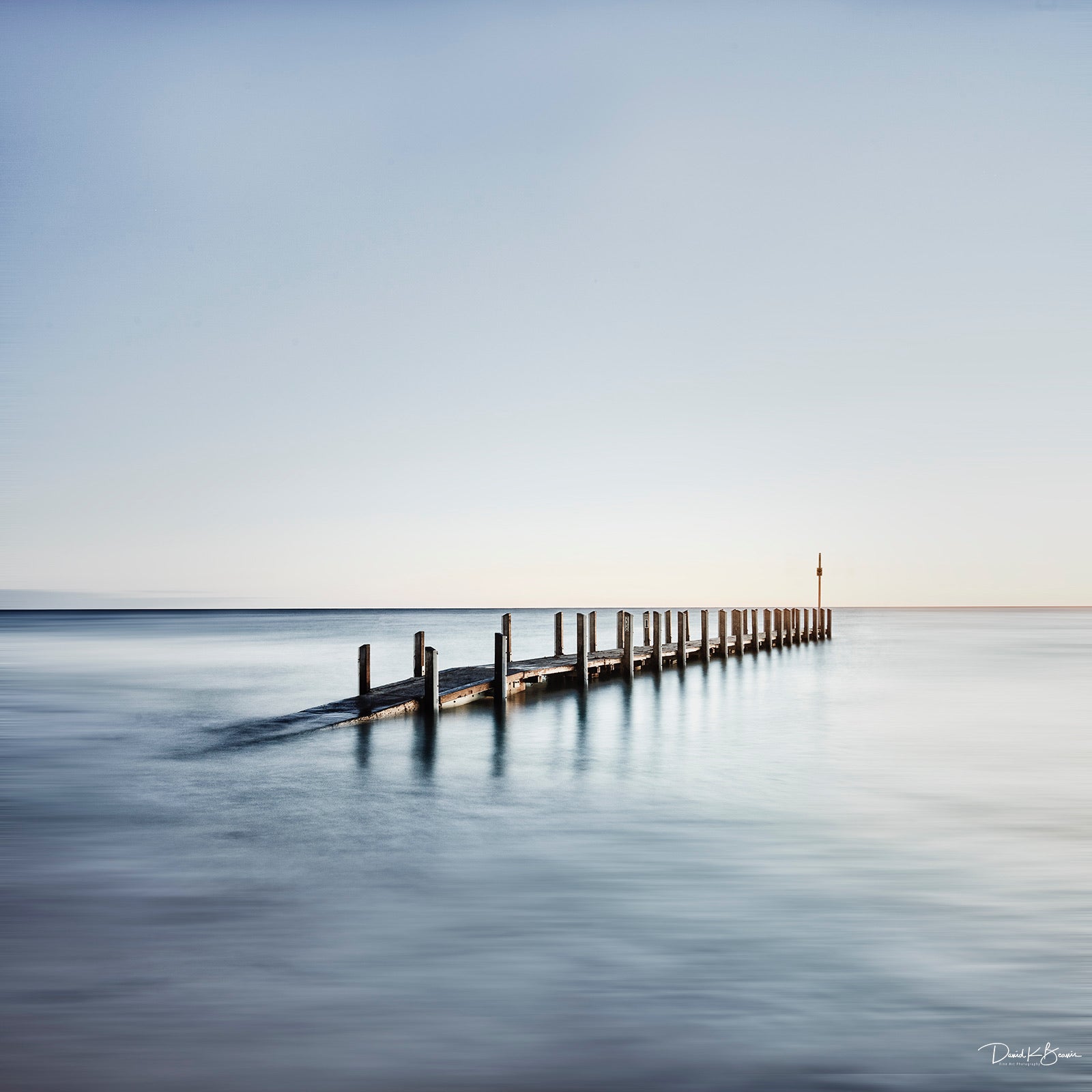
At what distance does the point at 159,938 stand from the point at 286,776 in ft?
18.8

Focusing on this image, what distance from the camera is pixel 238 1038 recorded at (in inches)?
187

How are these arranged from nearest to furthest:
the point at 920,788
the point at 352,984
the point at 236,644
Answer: the point at 352,984 → the point at 920,788 → the point at 236,644

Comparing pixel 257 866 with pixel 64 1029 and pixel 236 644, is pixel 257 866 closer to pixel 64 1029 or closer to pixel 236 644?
pixel 64 1029

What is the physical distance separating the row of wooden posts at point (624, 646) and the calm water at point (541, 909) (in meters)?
1.22

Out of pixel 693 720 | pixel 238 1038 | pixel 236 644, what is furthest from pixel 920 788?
pixel 236 644

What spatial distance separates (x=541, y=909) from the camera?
22.9ft

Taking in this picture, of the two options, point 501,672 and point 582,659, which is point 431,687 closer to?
point 501,672
